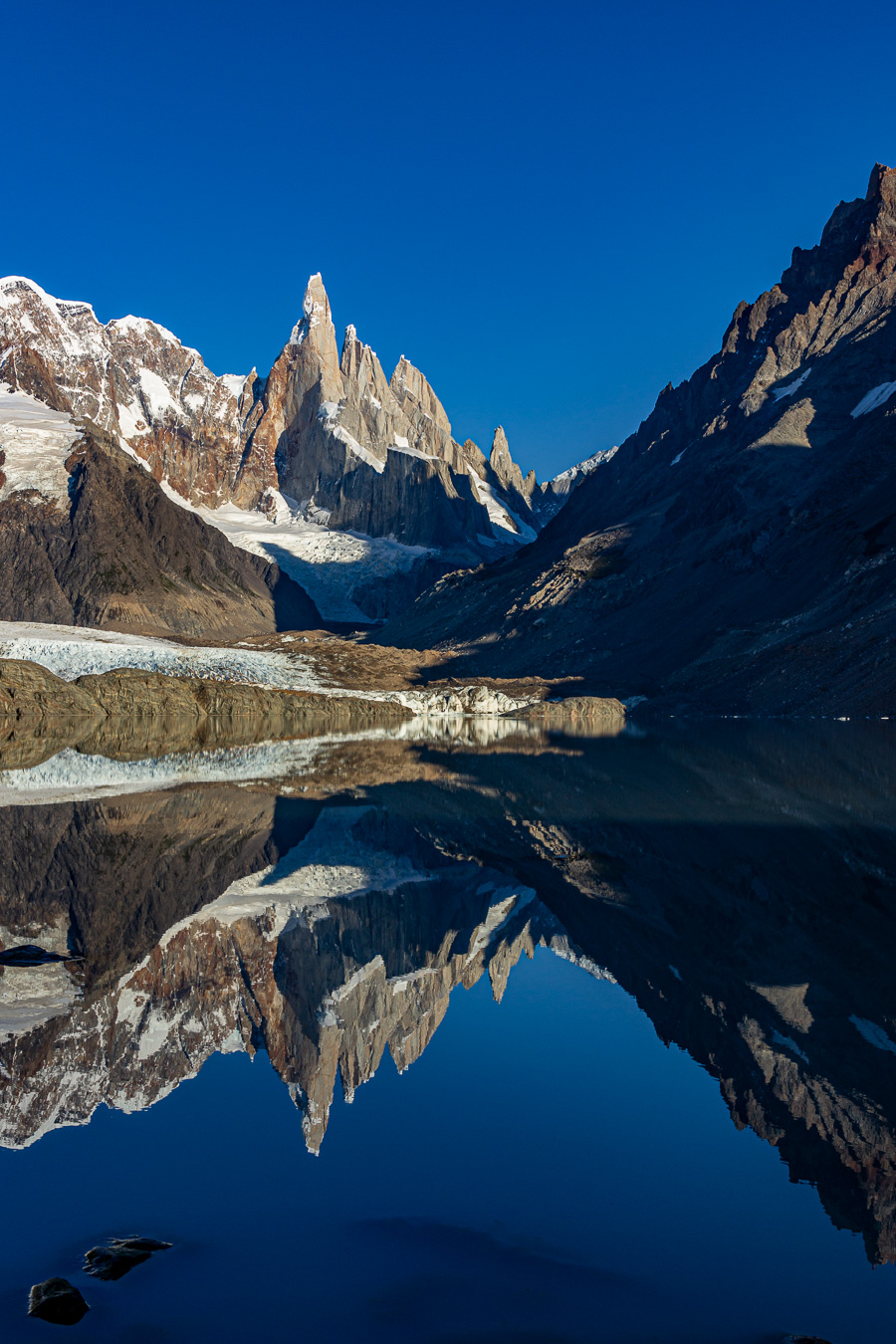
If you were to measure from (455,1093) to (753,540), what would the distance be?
399ft

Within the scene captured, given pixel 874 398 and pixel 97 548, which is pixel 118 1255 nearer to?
pixel 874 398

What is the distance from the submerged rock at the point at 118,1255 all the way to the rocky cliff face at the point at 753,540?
230 ft

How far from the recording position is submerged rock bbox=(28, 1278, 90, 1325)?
16.1 ft

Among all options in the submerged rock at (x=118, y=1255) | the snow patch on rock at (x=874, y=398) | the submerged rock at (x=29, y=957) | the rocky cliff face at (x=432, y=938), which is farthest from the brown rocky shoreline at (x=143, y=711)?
the snow patch on rock at (x=874, y=398)

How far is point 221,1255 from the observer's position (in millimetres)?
5430

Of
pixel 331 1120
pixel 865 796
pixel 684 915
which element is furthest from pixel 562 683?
pixel 331 1120

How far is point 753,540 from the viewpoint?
398ft

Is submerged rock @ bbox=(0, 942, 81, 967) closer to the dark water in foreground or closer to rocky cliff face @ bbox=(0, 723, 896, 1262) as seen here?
the dark water in foreground

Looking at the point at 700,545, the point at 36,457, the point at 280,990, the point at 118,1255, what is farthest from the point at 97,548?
the point at 118,1255

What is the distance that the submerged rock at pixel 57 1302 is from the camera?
491cm

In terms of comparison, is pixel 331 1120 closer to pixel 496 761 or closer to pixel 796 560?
pixel 496 761

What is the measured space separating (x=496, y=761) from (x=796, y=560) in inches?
3155

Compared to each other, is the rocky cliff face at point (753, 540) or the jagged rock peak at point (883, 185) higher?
the jagged rock peak at point (883, 185)

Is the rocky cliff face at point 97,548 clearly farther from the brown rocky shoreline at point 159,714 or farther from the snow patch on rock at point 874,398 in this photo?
the snow patch on rock at point 874,398
